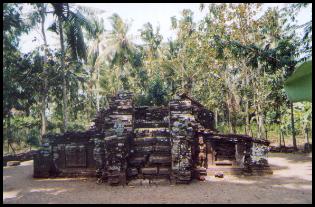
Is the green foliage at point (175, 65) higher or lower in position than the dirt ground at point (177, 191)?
higher

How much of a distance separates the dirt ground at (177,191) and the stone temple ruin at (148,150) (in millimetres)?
612

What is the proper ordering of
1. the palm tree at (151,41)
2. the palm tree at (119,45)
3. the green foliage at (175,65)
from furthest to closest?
the palm tree at (151,41), the palm tree at (119,45), the green foliage at (175,65)

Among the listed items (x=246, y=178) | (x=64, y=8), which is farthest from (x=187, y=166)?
(x=64, y=8)

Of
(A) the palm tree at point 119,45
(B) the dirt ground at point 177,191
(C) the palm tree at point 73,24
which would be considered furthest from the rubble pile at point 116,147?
(A) the palm tree at point 119,45

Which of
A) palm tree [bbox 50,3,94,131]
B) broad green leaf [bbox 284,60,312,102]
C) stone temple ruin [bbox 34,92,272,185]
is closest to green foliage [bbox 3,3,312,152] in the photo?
palm tree [bbox 50,3,94,131]

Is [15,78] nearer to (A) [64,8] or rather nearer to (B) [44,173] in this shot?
(A) [64,8]

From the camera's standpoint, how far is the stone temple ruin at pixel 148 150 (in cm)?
1081

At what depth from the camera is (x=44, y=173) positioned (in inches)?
471

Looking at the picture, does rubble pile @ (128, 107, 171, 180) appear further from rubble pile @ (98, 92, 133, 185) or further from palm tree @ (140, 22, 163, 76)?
palm tree @ (140, 22, 163, 76)

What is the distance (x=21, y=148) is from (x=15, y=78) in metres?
9.68

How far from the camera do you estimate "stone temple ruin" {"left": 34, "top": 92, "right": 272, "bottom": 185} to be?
1081 centimetres

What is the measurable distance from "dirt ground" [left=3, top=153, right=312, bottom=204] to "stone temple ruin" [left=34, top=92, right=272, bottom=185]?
24.1 inches

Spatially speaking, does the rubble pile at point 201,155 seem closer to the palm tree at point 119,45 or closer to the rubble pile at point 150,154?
the rubble pile at point 150,154

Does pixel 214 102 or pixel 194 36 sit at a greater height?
pixel 194 36
